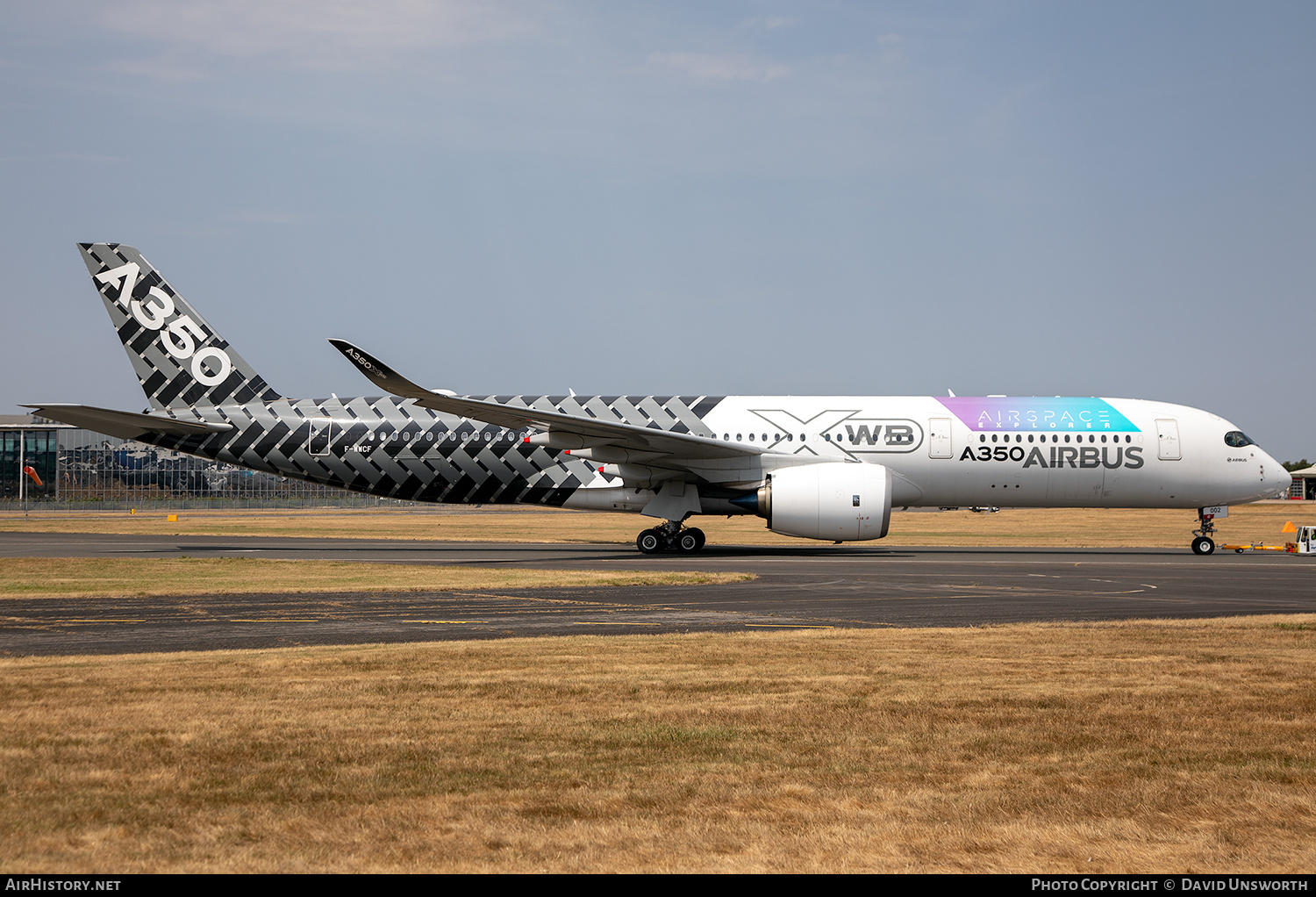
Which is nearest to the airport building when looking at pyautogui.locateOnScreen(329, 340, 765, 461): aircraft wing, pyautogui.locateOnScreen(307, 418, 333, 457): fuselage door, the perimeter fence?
the perimeter fence

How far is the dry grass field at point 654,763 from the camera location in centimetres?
454

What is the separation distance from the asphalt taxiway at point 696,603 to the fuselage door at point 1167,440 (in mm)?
3270

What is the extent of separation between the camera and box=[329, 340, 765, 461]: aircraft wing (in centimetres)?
2381

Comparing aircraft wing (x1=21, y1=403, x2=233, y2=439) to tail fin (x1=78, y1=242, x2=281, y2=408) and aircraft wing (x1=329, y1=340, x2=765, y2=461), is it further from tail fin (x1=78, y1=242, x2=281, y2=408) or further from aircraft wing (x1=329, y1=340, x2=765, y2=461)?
aircraft wing (x1=329, y1=340, x2=765, y2=461)

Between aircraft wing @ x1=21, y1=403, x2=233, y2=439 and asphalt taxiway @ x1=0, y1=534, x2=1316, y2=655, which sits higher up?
aircraft wing @ x1=21, y1=403, x2=233, y2=439

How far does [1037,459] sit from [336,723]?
2422 cm

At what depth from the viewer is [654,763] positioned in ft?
19.4

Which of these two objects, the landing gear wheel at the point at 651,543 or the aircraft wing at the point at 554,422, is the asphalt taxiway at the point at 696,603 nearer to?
the landing gear wheel at the point at 651,543

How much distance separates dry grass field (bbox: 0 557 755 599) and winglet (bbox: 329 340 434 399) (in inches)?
160

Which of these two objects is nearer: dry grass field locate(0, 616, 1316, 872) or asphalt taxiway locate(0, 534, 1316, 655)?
dry grass field locate(0, 616, 1316, 872)

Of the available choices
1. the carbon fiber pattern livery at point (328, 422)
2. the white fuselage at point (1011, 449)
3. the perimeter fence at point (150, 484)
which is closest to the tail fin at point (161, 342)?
the carbon fiber pattern livery at point (328, 422)

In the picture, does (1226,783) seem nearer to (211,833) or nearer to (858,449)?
(211,833)

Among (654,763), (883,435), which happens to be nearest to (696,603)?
(654,763)

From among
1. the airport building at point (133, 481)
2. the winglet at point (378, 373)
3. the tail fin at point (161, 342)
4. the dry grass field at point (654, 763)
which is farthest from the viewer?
the airport building at point (133, 481)
